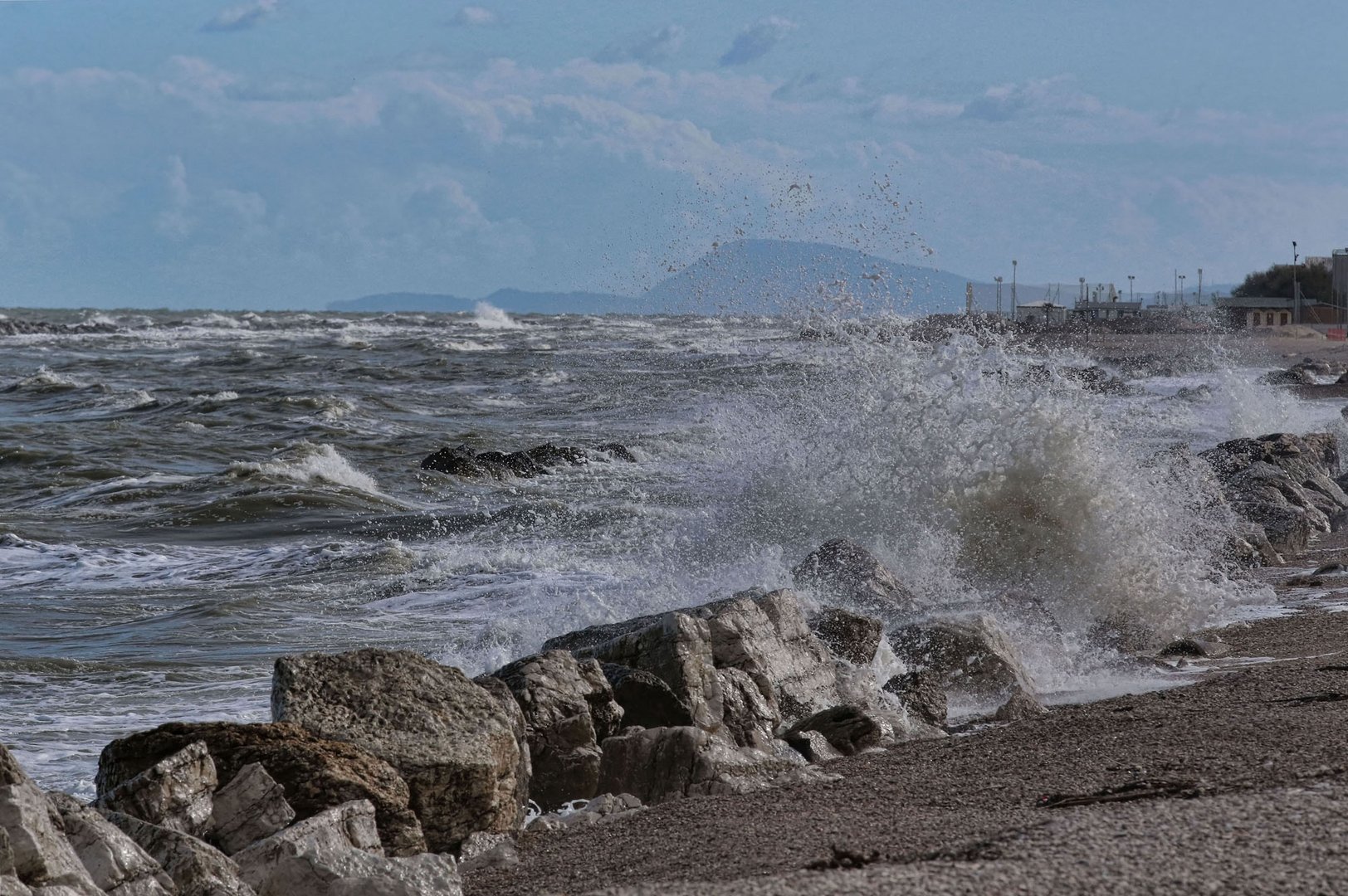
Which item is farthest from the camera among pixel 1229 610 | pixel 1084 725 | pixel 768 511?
pixel 768 511

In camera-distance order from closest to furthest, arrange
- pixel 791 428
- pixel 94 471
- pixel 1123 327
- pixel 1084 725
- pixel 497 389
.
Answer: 1. pixel 1084 725
2. pixel 791 428
3. pixel 94 471
4. pixel 497 389
5. pixel 1123 327

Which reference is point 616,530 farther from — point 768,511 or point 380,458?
point 380,458

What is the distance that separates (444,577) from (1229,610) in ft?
17.2

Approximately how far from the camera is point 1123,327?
72.8 m

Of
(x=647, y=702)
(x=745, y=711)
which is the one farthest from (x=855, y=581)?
(x=647, y=702)

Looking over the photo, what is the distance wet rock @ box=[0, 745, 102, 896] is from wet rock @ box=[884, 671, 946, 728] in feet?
12.5

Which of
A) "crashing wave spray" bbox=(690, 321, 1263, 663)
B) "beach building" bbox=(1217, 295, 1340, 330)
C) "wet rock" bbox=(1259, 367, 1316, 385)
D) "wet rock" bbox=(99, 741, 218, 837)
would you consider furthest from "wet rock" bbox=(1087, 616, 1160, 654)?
"beach building" bbox=(1217, 295, 1340, 330)

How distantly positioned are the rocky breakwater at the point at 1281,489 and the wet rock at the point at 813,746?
20.6 ft

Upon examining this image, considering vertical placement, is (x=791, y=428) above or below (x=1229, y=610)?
above

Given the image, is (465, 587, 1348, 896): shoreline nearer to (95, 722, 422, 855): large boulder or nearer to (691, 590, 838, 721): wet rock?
(95, 722, 422, 855): large boulder

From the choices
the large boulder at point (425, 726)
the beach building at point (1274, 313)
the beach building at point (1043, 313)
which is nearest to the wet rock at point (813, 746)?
the large boulder at point (425, 726)

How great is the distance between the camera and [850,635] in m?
7.21

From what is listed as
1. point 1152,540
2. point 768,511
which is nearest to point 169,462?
point 768,511

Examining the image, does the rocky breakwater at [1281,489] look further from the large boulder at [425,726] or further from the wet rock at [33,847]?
the wet rock at [33,847]
